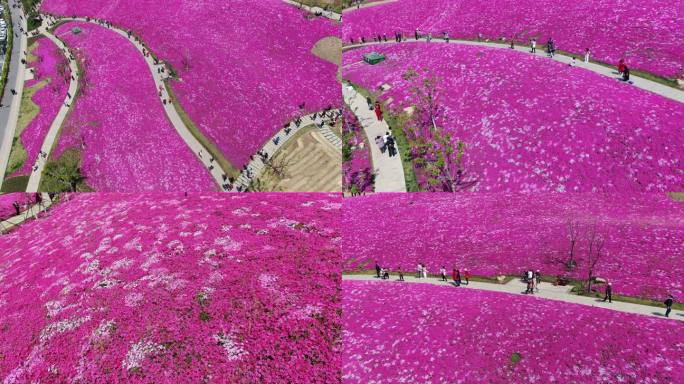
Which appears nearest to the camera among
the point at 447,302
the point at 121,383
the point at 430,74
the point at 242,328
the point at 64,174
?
the point at 121,383

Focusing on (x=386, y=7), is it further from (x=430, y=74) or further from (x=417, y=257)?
(x=417, y=257)

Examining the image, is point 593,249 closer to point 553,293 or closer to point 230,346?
point 553,293

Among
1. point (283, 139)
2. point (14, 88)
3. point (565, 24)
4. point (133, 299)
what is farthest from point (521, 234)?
point (14, 88)

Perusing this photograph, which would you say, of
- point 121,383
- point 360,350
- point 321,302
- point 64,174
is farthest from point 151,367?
point 64,174

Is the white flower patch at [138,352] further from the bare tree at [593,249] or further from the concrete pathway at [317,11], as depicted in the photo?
the concrete pathway at [317,11]

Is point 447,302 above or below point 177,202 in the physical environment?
below
